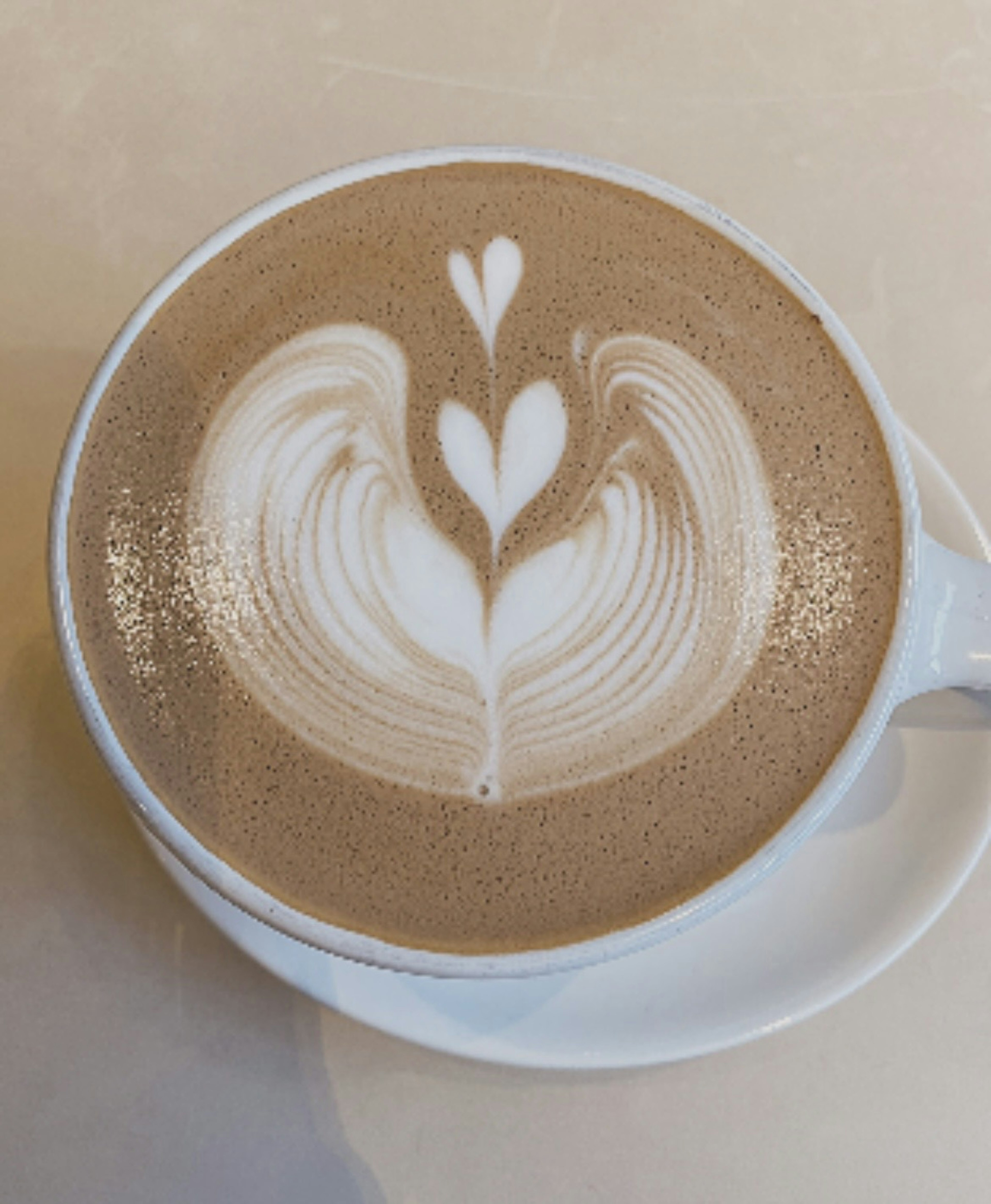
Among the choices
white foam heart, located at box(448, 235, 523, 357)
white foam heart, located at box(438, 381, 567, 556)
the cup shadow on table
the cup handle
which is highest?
white foam heart, located at box(448, 235, 523, 357)

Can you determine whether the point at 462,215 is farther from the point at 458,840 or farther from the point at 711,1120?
the point at 711,1120

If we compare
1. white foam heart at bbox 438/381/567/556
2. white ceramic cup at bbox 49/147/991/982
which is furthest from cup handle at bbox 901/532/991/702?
white foam heart at bbox 438/381/567/556

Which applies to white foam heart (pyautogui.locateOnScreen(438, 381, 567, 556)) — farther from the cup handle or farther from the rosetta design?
the cup handle

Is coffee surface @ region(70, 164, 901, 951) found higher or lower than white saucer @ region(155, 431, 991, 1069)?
higher

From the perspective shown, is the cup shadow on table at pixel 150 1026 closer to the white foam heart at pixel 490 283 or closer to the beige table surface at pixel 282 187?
the beige table surface at pixel 282 187

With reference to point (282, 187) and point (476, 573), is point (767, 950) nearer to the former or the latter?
point (476, 573)

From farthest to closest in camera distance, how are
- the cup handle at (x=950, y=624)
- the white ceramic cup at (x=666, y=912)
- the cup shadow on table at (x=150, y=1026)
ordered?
→ the cup shadow on table at (x=150, y=1026), the cup handle at (x=950, y=624), the white ceramic cup at (x=666, y=912)

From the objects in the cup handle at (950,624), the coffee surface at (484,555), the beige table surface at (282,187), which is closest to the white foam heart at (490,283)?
the coffee surface at (484,555)
